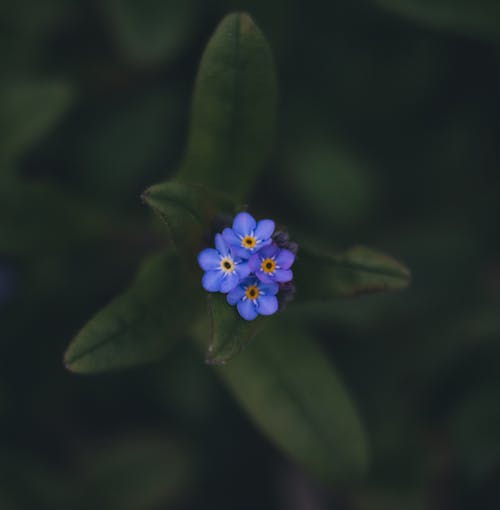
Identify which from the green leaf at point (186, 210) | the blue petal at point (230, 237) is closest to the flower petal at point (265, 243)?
the blue petal at point (230, 237)

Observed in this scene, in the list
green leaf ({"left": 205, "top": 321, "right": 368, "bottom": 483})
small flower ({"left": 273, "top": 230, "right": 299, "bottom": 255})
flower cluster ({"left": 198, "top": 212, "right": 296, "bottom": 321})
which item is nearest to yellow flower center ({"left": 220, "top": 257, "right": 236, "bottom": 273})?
flower cluster ({"left": 198, "top": 212, "right": 296, "bottom": 321})

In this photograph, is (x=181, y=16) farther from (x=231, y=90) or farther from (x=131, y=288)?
(x=131, y=288)

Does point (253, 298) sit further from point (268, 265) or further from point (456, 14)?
point (456, 14)

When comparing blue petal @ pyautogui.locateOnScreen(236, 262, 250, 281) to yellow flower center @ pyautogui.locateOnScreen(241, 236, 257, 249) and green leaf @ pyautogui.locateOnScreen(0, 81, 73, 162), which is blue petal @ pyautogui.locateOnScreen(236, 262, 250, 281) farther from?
green leaf @ pyautogui.locateOnScreen(0, 81, 73, 162)

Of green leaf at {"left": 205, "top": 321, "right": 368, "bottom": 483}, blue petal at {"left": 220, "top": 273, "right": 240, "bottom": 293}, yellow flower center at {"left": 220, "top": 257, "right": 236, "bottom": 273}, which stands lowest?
green leaf at {"left": 205, "top": 321, "right": 368, "bottom": 483}

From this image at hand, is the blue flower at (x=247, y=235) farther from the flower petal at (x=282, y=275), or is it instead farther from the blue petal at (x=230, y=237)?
the flower petal at (x=282, y=275)

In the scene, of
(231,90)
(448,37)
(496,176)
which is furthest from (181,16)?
(496,176)
